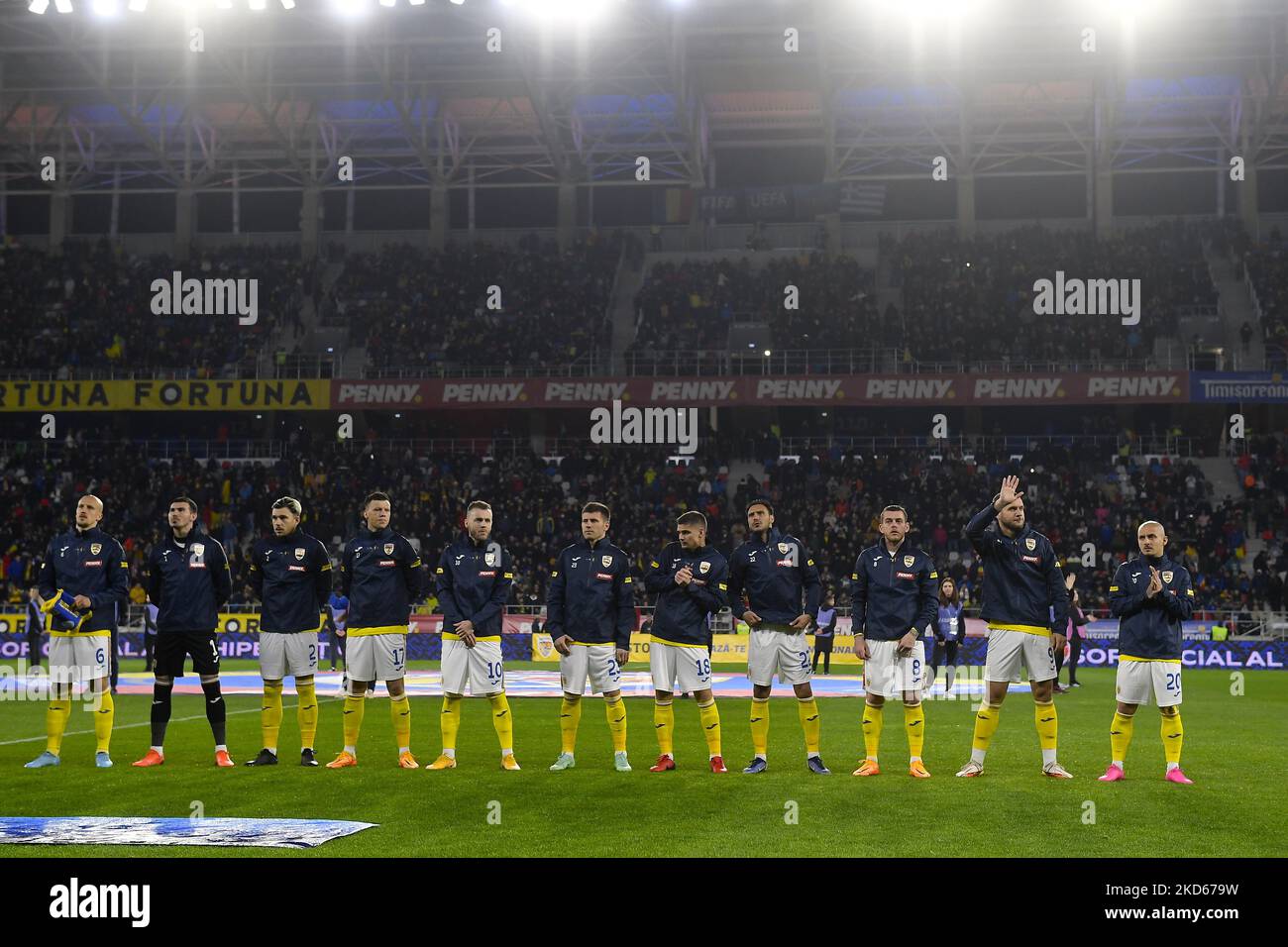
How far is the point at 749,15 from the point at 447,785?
1402 inches

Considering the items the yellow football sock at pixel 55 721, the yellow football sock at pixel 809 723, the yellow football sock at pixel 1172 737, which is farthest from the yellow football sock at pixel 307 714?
the yellow football sock at pixel 1172 737

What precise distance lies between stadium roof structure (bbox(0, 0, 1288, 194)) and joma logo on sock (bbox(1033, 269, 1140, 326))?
585 cm

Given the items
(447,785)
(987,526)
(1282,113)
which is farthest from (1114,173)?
(447,785)

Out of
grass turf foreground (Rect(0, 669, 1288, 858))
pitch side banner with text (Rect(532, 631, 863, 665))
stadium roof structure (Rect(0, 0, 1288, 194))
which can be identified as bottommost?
pitch side banner with text (Rect(532, 631, 863, 665))

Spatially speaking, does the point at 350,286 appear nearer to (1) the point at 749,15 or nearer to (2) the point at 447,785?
(1) the point at 749,15

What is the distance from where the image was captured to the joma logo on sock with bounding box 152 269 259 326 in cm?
4981

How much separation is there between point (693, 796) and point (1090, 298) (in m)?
39.3

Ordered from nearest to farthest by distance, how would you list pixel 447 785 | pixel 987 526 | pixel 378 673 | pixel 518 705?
pixel 447 785 < pixel 987 526 < pixel 378 673 < pixel 518 705

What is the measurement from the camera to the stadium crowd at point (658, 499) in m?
40.9

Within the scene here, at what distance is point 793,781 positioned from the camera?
12.9 metres

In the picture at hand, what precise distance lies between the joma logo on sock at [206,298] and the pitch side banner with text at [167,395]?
3.55 m

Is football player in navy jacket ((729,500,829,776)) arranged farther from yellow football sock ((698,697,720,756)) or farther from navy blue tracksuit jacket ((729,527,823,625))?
yellow football sock ((698,697,720,756))

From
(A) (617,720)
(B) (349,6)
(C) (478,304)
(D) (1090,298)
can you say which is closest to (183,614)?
(A) (617,720)
